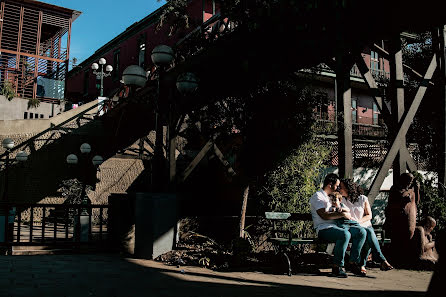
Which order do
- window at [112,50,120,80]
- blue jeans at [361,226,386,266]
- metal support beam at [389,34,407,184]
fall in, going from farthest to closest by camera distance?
window at [112,50,120,80]
metal support beam at [389,34,407,184]
blue jeans at [361,226,386,266]

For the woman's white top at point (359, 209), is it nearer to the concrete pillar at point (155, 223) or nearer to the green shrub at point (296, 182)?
the green shrub at point (296, 182)

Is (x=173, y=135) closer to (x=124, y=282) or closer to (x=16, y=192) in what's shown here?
(x=124, y=282)

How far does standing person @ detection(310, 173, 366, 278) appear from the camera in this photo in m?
5.44

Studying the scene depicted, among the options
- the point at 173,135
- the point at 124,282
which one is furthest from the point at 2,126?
the point at 124,282

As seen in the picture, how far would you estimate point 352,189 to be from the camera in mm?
5844

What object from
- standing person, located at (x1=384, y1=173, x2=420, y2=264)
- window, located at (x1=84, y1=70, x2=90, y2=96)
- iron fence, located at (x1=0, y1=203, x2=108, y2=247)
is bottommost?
iron fence, located at (x1=0, y1=203, x2=108, y2=247)

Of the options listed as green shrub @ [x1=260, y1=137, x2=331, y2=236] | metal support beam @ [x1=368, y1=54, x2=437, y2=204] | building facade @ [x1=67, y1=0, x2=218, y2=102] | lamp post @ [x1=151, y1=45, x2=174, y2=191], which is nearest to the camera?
metal support beam @ [x1=368, y1=54, x2=437, y2=204]

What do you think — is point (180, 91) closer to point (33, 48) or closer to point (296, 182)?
point (296, 182)

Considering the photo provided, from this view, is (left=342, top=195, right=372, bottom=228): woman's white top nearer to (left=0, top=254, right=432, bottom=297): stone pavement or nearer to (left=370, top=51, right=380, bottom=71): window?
(left=0, top=254, right=432, bottom=297): stone pavement

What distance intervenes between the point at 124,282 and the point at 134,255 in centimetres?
231

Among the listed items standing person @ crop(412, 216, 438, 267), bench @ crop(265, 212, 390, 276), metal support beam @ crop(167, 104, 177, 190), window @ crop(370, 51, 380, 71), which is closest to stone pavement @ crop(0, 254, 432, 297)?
standing person @ crop(412, 216, 438, 267)

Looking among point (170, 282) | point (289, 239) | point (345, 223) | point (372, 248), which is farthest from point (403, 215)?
point (170, 282)

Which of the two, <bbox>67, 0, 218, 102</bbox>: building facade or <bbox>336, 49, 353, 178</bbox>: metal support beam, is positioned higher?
<bbox>67, 0, 218, 102</bbox>: building facade

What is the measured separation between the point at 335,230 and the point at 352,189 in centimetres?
69
